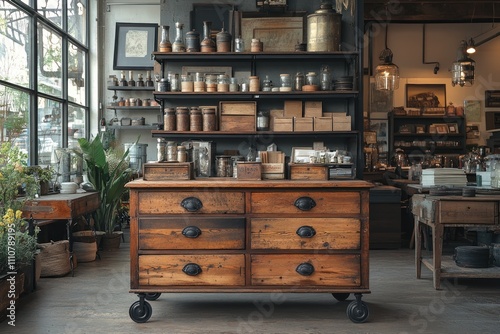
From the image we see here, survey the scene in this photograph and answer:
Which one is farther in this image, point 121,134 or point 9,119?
point 121,134

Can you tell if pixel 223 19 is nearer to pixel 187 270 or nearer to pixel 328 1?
pixel 328 1

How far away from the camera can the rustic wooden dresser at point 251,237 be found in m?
3.62

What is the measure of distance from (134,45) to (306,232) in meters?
7.47

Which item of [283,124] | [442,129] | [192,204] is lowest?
[192,204]

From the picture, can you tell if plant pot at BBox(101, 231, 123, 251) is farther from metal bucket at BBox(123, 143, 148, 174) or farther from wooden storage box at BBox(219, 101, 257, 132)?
metal bucket at BBox(123, 143, 148, 174)

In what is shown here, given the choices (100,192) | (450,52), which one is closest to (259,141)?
(100,192)

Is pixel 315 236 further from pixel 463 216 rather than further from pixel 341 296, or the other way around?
pixel 463 216

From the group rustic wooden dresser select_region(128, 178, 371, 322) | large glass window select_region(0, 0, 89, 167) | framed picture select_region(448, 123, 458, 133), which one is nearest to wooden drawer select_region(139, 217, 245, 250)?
rustic wooden dresser select_region(128, 178, 371, 322)

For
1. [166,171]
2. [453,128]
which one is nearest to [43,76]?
[166,171]

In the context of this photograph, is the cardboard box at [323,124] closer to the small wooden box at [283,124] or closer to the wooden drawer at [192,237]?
the small wooden box at [283,124]

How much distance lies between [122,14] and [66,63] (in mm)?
2404

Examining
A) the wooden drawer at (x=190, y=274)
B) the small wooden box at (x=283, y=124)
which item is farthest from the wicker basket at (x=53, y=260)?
the small wooden box at (x=283, y=124)

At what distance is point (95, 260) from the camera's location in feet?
20.1

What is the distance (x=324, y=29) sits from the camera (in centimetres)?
545
